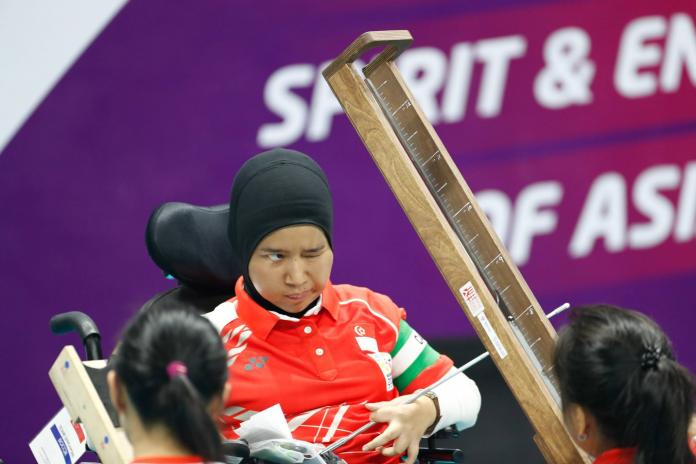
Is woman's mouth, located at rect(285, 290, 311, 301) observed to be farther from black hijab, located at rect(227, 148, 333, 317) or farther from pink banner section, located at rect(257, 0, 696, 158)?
pink banner section, located at rect(257, 0, 696, 158)

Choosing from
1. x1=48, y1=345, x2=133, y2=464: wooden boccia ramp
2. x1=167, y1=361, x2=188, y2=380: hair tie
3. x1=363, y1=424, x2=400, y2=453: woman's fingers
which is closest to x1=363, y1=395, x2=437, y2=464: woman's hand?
x1=363, y1=424, x2=400, y2=453: woman's fingers

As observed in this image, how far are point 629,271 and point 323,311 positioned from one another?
2.17m

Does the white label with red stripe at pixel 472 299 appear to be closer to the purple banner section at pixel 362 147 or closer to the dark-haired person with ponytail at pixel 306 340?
the dark-haired person with ponytail at pixel 306 340

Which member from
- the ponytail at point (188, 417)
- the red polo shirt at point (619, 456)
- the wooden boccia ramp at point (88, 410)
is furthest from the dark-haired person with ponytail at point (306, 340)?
the ponytail at point (188, 417)

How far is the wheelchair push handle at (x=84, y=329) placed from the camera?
112 inches

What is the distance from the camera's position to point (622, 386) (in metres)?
2.07

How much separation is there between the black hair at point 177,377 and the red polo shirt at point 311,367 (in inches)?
26.3

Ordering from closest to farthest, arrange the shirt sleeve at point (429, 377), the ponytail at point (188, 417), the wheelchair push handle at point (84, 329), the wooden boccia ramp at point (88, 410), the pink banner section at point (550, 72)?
the ponytail at point (188, 417) < the wooden boccia ramp at point (88, 410) < the shirt sleeve at point (429, 377) < the wheelchair push handle at point (84, 329) < the pink banner section at point (550, 72)

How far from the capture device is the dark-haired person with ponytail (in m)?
2.58

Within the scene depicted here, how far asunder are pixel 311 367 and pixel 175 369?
814mm

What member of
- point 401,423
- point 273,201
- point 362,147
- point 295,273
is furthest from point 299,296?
point 362,147

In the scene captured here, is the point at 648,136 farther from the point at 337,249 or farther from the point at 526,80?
the point at 337,249

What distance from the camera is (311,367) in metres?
2.67

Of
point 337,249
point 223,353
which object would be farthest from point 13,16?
point 223,353
